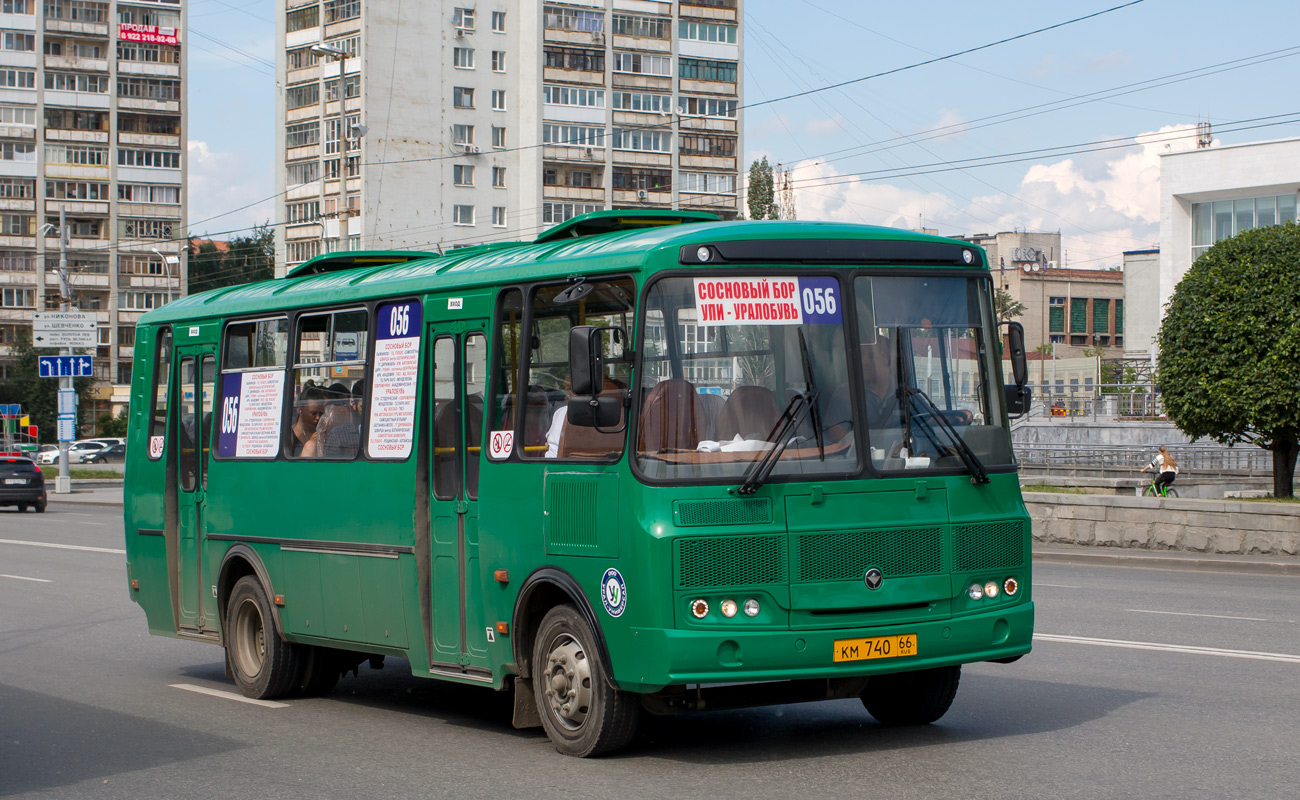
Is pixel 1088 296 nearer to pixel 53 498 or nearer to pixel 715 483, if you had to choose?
pixel 53 498

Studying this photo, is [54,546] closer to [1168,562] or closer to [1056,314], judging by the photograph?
[1168,562]

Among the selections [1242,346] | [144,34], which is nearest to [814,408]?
[1242,346]

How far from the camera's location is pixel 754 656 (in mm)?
7293

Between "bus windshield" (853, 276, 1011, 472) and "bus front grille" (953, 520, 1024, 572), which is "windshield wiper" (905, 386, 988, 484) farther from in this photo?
"bus front grille" (953, 520, 1024, 572)

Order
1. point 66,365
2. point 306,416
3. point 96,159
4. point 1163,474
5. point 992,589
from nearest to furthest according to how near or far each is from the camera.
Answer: point 992,589 → point 306,416 → point 1163,474 → point 66,365 → point 96,159

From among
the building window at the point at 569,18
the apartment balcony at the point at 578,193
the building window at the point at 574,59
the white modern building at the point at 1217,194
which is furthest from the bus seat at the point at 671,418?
the building window at the point at 569,18

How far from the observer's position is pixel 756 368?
7.55 metres

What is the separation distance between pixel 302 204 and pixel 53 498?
126 ft

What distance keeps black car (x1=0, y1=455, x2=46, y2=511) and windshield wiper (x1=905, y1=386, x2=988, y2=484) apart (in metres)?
37.1

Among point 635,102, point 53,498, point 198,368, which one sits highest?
point 635,102

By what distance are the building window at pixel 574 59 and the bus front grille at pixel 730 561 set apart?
81.8 metres

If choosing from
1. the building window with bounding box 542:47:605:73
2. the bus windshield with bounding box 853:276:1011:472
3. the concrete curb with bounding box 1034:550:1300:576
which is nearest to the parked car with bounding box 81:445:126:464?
the building window with bounding box 542:47:605:73

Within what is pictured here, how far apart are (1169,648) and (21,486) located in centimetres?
3560

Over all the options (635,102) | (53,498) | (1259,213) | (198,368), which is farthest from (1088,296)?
(198,368)
